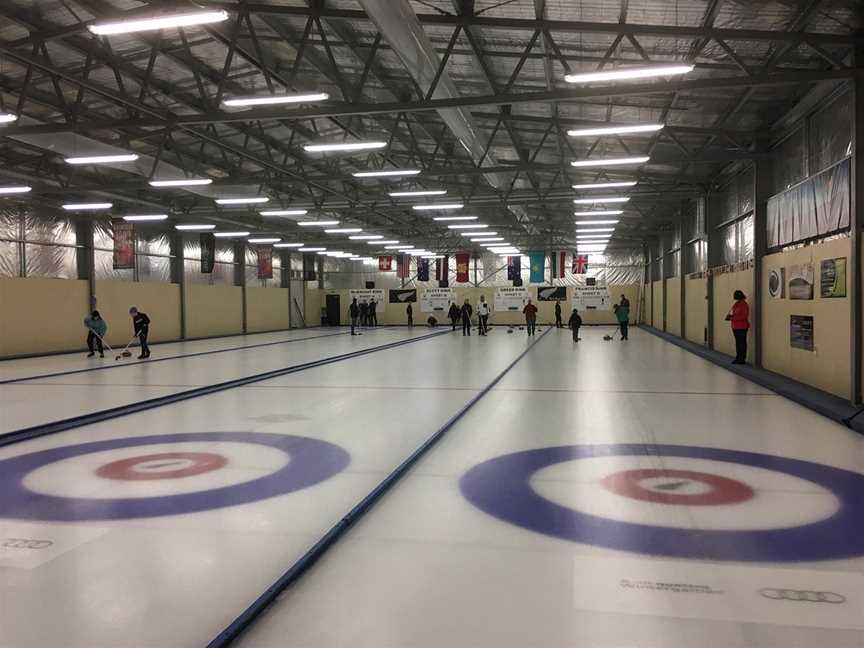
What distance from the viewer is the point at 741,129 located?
13.3 metres

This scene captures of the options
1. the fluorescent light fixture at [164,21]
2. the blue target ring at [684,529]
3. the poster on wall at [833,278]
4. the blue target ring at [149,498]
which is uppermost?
the fluorescent light fixture at [164,21]

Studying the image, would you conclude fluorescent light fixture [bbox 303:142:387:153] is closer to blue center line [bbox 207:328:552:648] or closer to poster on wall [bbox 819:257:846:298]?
blue center line [bbox 207:328:552:648]

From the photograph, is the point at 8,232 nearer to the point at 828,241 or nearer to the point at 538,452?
the point at 538,452

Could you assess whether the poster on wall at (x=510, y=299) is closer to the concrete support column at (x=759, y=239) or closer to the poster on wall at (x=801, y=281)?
the concrete support column at (x=759, y=239)

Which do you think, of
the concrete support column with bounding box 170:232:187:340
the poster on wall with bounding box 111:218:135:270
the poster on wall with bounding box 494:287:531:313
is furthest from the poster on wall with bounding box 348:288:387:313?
the poster on wall with bounding box 111:218:135:270

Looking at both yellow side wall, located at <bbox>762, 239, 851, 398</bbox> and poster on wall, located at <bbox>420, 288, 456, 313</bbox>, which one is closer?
yellow side wall, located at <bbox>762, 239, 851, 398</bbox>

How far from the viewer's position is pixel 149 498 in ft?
15.8

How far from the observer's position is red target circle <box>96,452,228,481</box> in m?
5.42

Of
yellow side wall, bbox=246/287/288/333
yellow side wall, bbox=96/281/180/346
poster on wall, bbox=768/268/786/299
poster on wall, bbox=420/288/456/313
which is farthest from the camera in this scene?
poster on wall, bbox=420/288/456/313

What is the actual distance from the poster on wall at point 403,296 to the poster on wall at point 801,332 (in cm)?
2707

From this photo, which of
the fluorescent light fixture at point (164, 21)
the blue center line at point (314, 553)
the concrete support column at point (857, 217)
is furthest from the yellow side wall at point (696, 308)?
the fluorescent light fixture at point (164, 21)

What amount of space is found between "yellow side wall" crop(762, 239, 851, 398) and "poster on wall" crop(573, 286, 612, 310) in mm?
22223

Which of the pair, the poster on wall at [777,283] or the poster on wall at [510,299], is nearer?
the poster on wall at [777,283]

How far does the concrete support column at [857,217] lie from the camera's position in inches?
319
